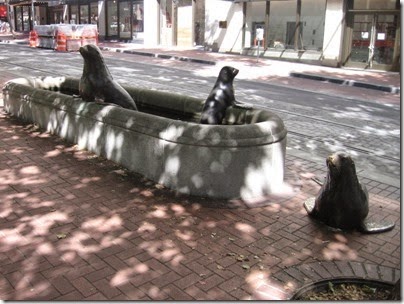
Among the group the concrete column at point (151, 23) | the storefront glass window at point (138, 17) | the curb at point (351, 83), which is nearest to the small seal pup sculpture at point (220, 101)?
the curb at point (351, 83)

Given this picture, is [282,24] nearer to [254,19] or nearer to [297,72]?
[254,19]

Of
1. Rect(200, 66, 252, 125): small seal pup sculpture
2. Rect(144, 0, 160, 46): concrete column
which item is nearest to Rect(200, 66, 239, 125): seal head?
Rect(200, 66, 252, 125): small seal pup sculpture

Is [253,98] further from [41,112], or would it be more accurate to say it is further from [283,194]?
[283,194]

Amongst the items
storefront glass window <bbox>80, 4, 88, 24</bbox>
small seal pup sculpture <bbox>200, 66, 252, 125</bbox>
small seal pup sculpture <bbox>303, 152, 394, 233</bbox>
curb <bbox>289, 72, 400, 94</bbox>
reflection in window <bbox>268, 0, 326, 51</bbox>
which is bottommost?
small seal pup sculpture <bbox>303, 152, 394, 233</bbox>

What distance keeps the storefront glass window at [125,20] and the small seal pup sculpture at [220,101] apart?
99.0 feet

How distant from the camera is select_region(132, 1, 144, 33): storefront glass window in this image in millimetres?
34094

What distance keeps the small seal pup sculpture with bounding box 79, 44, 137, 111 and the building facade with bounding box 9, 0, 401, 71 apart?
1623 cm

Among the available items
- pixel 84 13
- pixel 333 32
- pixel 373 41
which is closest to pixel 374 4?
pixel 373 41

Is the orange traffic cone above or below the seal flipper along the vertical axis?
above

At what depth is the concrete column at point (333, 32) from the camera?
22.0 metres

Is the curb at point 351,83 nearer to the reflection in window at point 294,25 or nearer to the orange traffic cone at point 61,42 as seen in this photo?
the reflection in window at point 294,25

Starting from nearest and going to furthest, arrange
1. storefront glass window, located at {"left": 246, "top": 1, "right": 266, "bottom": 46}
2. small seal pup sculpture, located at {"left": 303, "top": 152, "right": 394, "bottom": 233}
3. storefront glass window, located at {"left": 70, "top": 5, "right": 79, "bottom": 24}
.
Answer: small seal pup sculpture, located at {"left": 303, "top": 152, "right": 394, "bottom": 233}
storefront glass window, located at {"left": 246, "top": 1, "right": 266, "bottom": 46}
storefront glass window, located at {"left": 70, "top": 5, "right": 79, "bottom": 24}

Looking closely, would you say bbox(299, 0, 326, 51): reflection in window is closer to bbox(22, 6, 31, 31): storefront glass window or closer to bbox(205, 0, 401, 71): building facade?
bbox(205, 0, 401, 71): building facade

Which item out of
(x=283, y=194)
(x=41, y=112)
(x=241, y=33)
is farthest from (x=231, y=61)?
(x=283, y=194)
